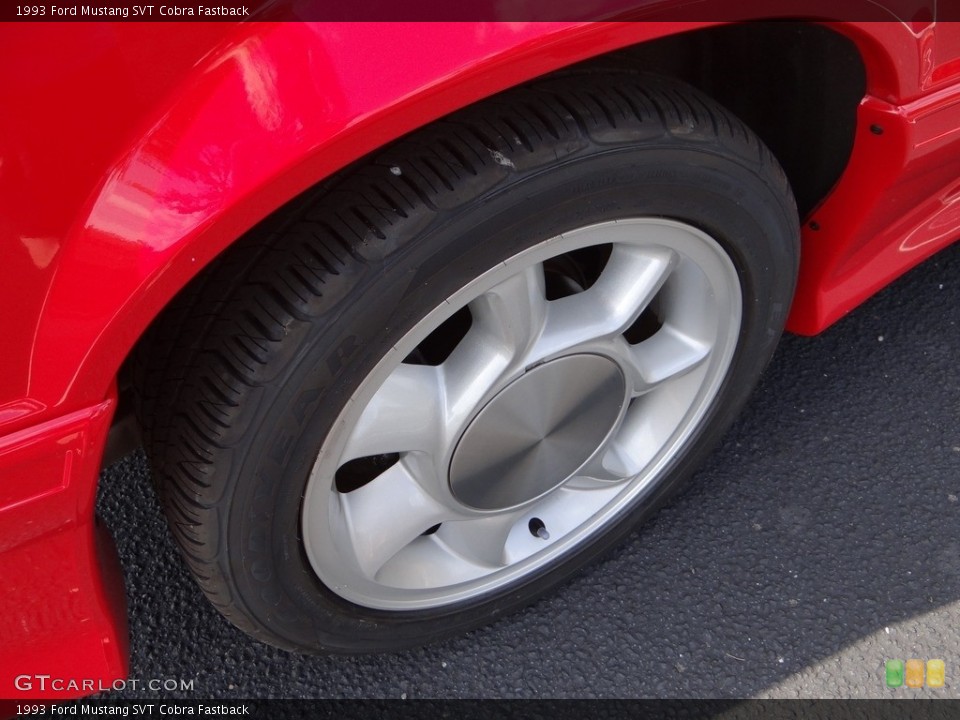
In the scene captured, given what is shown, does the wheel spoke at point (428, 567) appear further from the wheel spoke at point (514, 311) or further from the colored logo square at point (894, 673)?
the colored logo square at point (894, 673)

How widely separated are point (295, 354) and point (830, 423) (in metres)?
1.15

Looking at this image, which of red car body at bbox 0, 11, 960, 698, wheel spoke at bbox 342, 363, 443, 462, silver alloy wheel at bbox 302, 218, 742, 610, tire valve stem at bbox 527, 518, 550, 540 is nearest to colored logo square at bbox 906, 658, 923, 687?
silver alloy wheel at bbox 302, 218, 742, 610

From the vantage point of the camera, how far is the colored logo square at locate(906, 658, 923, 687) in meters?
1.35

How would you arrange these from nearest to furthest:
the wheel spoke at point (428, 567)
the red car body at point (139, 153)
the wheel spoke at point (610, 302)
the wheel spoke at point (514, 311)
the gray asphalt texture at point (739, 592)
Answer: the red car body at point (139, 153) → the wheel spoke at point (514, 311) → the wheel spoke at point (610, 302) → the wheel spoke at point (428, 567) → the gray asphalt texture at point (739, 592)

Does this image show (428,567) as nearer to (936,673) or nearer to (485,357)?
(485,357)

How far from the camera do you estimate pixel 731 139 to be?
1.09 m

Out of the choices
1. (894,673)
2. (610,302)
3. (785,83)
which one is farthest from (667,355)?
(894,673)

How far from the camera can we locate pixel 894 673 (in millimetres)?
1361

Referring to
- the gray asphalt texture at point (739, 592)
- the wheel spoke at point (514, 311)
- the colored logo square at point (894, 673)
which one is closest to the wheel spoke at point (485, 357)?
the wheel spoke at point (514, 311)

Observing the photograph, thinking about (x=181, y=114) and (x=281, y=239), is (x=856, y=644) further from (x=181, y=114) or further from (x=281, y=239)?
(x=181, y=114)

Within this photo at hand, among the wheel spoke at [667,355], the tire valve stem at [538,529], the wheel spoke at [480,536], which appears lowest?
the tire valve stem at [538,529]

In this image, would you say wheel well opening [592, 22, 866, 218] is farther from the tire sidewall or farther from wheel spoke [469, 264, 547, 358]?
wheel spoke [469, 264, 547, 358]

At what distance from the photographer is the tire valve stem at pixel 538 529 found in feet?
4.61

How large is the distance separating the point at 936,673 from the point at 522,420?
0.76m
